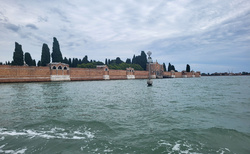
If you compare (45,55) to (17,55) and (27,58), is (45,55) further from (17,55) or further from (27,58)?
(17,55)

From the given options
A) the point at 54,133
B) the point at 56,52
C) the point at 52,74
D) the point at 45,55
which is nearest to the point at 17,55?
the point at 45,55

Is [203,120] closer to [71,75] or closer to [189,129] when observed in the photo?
[189,129]

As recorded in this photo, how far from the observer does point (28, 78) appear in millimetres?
40812

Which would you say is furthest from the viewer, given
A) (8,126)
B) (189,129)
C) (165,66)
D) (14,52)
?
(165,66)

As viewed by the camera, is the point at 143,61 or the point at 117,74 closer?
the point at 117,74

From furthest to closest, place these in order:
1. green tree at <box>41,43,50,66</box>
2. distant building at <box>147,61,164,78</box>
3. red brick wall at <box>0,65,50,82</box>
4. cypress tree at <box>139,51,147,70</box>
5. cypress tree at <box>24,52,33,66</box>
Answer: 1. cypress tree at <box>139,51,147,70</box>
2. distant building at <box>147,61,164,78</box>
3. green tree at <box>41,43,50,66</box>
4. cypress tree at <box>24,52,33,66</box>
5. red brick wall at <box>0,65,50,82</box>

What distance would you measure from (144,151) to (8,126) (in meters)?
5.16

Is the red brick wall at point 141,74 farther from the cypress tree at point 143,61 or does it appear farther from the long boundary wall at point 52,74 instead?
the long boundary wall at point 52,74

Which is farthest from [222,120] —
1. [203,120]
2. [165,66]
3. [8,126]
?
[165,66]

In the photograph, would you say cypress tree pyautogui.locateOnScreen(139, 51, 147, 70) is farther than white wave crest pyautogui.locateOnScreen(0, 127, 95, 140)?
Yes

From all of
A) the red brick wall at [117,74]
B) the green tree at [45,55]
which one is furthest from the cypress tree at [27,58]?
the red brick wall at [117,74]

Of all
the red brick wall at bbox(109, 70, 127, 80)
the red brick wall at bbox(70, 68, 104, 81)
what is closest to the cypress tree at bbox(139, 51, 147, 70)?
the red brick wall at bbox(109, 70, 127, 80)

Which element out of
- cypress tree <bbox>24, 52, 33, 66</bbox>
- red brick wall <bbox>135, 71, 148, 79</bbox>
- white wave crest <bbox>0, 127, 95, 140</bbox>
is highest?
cypress tree <bbox>24, 52, 33, 66</bbox>

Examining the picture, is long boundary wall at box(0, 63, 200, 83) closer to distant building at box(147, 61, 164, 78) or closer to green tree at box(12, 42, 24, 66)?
green tree at box(12, 42, 24, 66)
